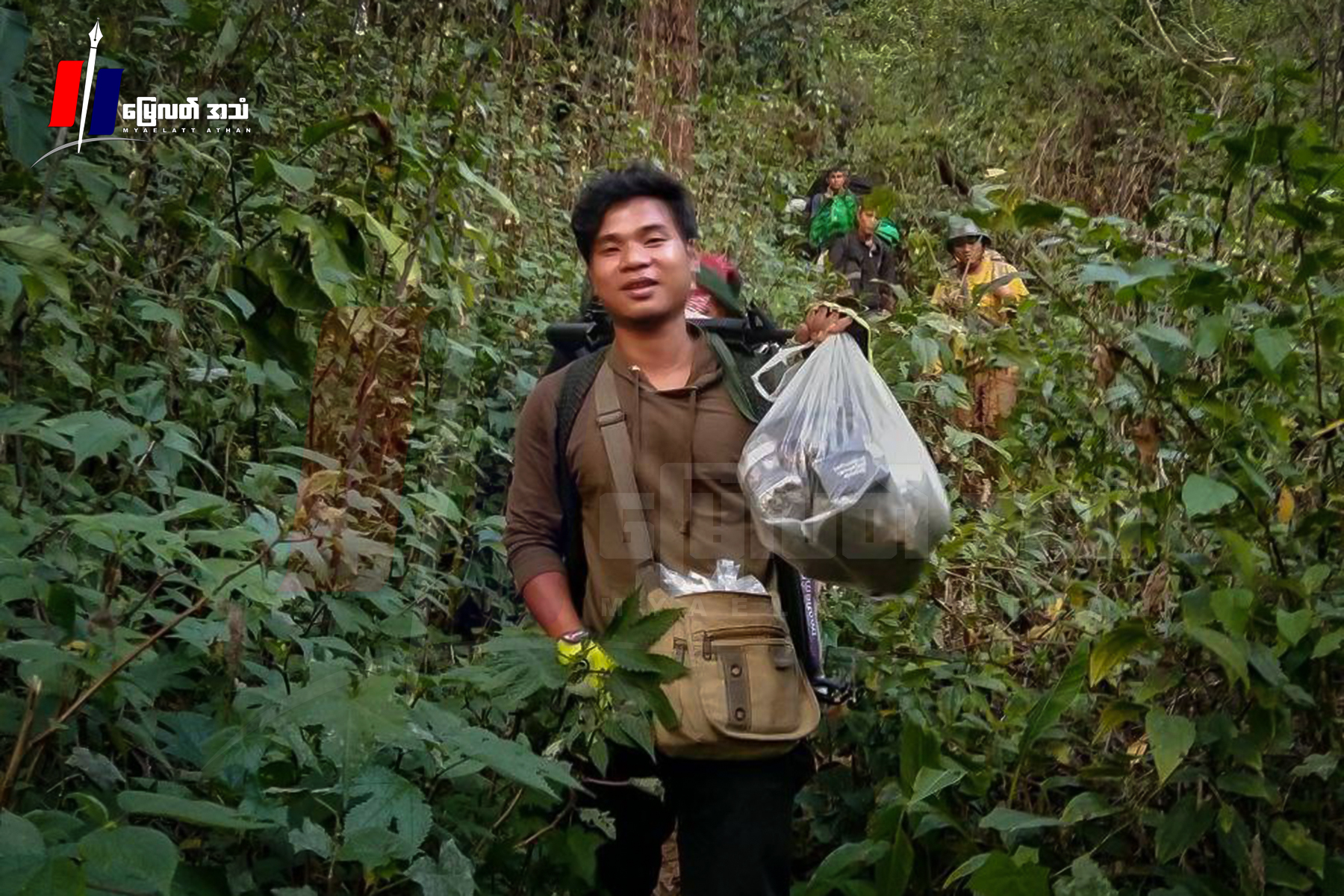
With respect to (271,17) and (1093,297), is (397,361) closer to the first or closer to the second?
(271,17)

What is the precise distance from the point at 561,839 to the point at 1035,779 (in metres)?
1.15

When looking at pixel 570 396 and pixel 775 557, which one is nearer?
pixel 775 557

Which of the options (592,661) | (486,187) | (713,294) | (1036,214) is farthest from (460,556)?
(1036,214)

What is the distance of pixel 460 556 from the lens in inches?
182

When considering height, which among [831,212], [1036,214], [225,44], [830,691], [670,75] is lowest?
[830,691]

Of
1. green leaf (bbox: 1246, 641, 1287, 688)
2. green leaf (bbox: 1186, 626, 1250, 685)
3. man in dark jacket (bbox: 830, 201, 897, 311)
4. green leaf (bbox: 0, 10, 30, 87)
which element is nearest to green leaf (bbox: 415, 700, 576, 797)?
green leaf (bbox: 1186, 626, 1250, 685)

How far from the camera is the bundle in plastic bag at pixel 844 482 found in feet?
9.04

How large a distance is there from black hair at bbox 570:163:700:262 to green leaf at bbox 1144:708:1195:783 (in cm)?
137

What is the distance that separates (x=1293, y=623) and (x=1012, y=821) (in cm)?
65

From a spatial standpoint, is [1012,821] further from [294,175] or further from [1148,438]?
[294,175]

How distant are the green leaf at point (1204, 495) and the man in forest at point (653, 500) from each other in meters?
0.77

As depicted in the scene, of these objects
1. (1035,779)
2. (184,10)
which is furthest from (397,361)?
(1035,779)

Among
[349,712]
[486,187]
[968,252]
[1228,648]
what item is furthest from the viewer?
[968,252]

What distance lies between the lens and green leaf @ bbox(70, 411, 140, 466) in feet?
8.15
